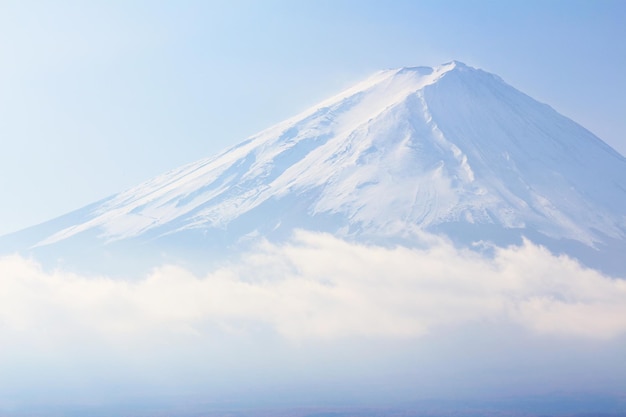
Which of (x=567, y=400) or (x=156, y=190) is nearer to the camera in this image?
(x=567, y=400)

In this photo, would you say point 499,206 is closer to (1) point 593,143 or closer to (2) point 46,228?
(1) point 593,143

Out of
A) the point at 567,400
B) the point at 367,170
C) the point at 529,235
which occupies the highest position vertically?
the point at 367,170

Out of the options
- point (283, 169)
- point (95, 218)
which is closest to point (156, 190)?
point (95, 218)

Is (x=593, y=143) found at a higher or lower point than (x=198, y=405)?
higher

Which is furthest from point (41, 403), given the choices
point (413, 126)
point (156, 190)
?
point (413, 126)

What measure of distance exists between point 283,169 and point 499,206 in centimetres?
1462

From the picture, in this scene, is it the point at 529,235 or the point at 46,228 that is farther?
the point at 46,228

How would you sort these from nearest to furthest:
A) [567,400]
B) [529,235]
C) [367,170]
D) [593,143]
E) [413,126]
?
1. [567,400]
2. [529,235]
3. [367,170]
4. [413,126]
5. [593,143]

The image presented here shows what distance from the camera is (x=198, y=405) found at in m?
50.2

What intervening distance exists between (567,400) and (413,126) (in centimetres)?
2820

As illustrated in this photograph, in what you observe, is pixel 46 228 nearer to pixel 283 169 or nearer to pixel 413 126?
pixel 283 169

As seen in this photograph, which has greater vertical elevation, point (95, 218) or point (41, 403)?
point (95, 218)

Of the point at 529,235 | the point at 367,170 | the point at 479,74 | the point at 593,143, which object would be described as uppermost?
the point at 479,74

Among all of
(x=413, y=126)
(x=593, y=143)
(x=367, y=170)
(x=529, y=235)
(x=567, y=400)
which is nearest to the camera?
(x=567, y=400)
